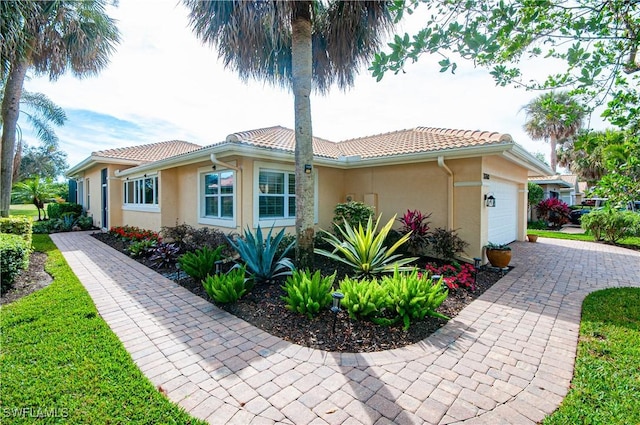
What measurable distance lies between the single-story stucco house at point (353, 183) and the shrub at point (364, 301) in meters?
2.94

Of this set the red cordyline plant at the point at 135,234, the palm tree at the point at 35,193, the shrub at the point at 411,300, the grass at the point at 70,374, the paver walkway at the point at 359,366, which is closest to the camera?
the grass at the point at 70,374

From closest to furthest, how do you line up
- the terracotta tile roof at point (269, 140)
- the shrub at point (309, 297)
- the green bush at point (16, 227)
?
the shrub at point (309, 297), the terracotta tile roof at point (269, 140), the green bush at point (16, 227)

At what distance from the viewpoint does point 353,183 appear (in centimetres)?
1130

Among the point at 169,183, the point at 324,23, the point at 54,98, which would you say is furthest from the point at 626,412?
the point at 54,98

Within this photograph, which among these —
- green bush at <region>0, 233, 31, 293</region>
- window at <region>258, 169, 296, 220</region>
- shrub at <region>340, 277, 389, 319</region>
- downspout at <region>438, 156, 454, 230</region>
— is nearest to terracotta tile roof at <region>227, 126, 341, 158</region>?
window at <region>258, 169, 296, 220</region>

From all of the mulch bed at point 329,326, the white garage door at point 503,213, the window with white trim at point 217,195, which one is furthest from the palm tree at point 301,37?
the white garage door at point 503,213

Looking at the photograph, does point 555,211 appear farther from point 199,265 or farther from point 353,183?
point 199,265

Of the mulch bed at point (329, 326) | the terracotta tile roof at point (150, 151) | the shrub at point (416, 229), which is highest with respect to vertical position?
the terracotta tile roof at point (150, 151)

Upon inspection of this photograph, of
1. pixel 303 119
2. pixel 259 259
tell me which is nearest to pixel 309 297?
pixel 259 259

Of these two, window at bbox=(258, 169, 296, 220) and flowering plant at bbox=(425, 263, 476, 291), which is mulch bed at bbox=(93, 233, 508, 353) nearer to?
flowering plant at bbox=(425, 263, 476, 291)

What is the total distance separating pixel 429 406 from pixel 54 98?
89.2 ft

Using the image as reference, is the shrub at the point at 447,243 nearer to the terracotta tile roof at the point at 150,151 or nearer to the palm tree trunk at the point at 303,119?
the palm tree trunk at the point at 303,119

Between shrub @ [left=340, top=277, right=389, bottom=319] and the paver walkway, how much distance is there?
79cm

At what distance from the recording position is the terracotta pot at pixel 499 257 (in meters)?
7.80
